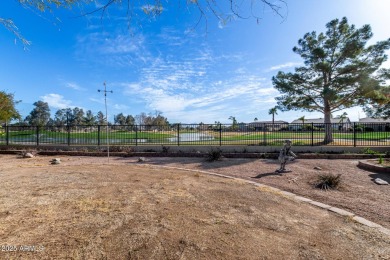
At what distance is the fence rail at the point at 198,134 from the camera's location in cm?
1312

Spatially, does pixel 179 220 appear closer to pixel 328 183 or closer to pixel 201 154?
pixel 328 183

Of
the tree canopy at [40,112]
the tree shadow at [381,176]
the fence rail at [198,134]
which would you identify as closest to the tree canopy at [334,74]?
the fence rail at [198,134]

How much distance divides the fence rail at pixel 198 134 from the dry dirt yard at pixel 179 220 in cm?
715

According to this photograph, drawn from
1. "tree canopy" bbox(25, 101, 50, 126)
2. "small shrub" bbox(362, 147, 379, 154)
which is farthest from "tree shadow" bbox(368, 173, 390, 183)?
"tree canopy" bbox(25, 101, 50, 126)

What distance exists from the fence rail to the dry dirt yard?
7152 mm

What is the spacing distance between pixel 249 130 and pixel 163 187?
364 inches

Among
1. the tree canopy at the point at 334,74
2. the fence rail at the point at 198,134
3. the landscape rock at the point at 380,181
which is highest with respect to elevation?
the tree canopy at the point at 334,74

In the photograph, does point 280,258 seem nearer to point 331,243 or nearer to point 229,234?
point 229,234

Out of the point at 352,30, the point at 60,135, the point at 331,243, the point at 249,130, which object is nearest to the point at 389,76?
the point at 352,30

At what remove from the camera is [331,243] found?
9.62 ft

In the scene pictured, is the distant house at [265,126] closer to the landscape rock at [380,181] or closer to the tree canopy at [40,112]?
the landscape rock at [380,181]

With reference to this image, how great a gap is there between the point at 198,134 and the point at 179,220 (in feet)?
32.4

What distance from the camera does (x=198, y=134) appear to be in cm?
1324

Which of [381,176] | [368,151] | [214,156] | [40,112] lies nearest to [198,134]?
[214,156]
